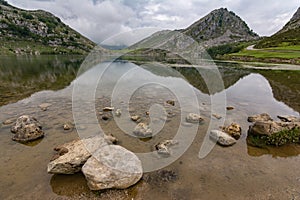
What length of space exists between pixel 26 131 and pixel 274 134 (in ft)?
48.4

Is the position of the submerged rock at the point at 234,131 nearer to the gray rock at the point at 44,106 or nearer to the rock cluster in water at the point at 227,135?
the rock cluster in water at the point at 227,135

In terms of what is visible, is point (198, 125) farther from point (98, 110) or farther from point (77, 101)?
point (77, 101)

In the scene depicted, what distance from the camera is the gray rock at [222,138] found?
1073 centimetres

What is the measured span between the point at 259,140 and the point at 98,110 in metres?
12.8

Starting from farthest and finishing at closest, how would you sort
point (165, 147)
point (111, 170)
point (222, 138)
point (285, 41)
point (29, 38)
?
point (29, 38), point (285, 41), point (222, 138), point (165, 147), point (111, 170)

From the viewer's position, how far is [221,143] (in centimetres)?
1076

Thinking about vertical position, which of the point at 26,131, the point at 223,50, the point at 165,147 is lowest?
the point at 26,131

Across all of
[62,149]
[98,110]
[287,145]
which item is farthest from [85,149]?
[287,145]

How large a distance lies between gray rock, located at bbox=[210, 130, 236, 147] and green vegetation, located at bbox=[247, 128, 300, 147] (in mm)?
1189

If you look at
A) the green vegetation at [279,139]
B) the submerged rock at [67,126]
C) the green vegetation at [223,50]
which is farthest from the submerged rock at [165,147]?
the green vegetation at [223,50]

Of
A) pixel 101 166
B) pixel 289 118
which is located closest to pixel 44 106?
pixel 101 166

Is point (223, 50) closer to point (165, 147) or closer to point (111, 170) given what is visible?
point (165, 147)

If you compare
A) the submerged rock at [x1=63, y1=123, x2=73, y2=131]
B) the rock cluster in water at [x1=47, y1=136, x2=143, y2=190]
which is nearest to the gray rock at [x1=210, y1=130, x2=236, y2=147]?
the rock cluster in water at [x1=47, y1=136, x2=143, y2=190]

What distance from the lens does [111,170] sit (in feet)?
22.9
